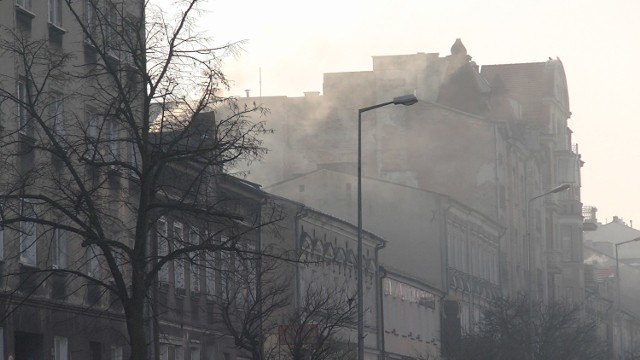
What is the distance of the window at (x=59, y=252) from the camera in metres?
34.8

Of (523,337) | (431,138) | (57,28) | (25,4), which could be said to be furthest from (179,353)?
(431,138)

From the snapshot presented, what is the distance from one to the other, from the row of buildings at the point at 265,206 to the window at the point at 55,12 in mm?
72

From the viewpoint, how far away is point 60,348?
3481 centimetres

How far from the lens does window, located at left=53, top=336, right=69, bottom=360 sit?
34.4 metres

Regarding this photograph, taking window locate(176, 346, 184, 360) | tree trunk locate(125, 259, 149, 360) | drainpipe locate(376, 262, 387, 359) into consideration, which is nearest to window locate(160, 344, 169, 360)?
window locate(176, 346, 184, 360)

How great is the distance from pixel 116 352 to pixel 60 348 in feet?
12.8

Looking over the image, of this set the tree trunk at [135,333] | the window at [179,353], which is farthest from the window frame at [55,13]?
the tree trunk at [135,333]

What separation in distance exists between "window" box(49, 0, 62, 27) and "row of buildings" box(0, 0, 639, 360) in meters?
0.07

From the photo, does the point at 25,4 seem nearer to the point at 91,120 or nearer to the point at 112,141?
the point at 91,120

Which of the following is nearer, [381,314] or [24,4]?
[24,4]

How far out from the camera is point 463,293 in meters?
77.9

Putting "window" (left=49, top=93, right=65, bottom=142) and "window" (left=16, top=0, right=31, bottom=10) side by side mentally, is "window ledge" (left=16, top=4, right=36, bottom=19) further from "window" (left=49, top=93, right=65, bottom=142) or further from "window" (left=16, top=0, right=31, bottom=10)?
"window" (left=49, top=93, right=65, bottom=142)

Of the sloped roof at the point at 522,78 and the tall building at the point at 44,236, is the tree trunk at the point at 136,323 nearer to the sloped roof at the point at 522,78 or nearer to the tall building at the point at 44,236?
the tall building at the point at 44,236

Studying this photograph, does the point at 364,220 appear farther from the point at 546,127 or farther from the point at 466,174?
the point at 546,127
